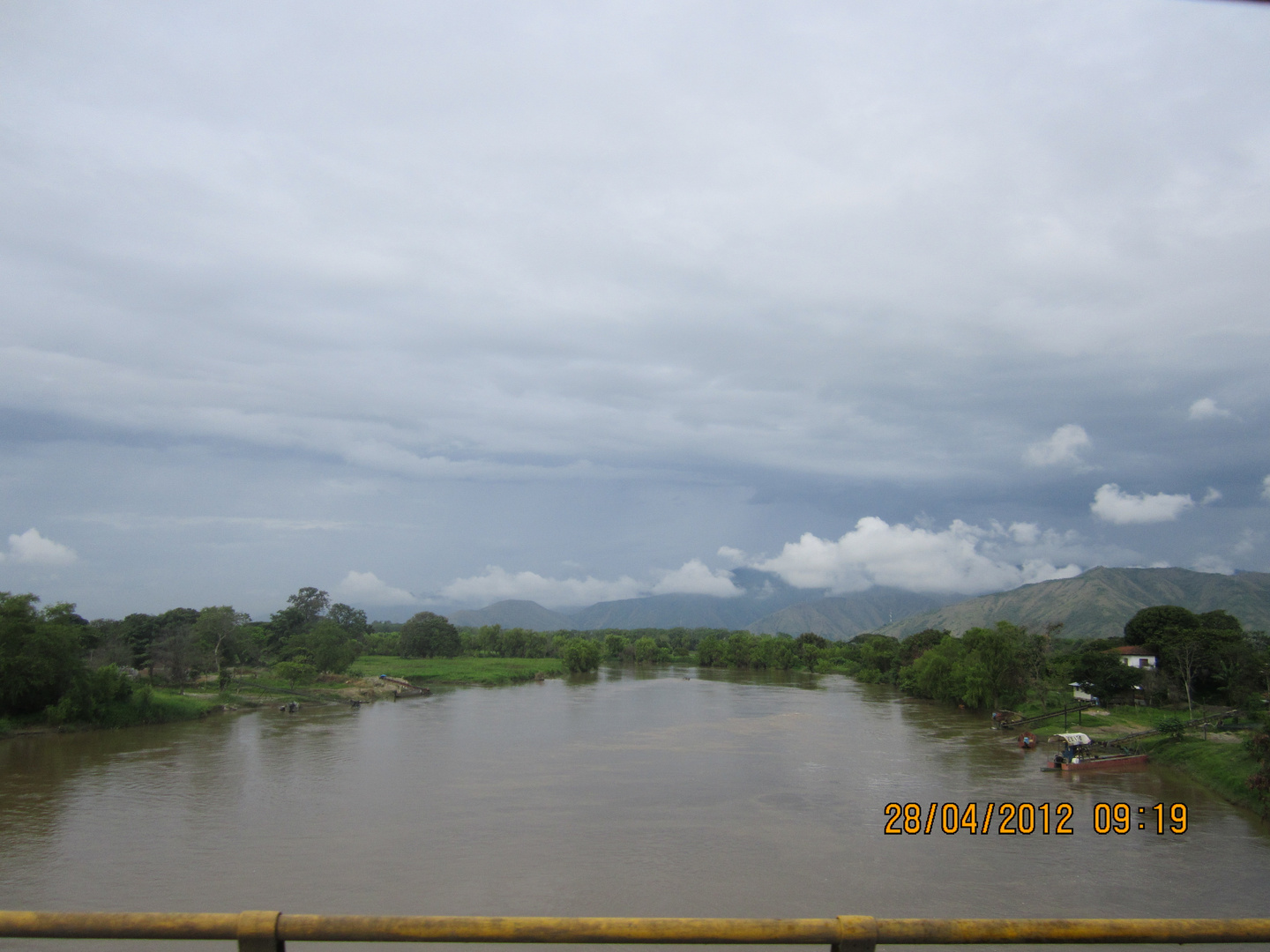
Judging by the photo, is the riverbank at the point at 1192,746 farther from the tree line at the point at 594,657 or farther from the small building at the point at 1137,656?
the small building at the point at 1137,656

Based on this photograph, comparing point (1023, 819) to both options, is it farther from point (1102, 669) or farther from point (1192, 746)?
point (1102, 669)

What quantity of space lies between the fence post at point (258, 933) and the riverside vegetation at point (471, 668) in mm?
30942

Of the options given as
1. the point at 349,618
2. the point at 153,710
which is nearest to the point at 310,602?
the point at 349,618

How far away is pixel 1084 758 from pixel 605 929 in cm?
3605

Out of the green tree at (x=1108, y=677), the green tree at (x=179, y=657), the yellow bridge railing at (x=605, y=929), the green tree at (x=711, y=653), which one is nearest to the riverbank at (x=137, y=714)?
the green tree at (x=179, y=657)

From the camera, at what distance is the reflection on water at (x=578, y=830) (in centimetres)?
1664

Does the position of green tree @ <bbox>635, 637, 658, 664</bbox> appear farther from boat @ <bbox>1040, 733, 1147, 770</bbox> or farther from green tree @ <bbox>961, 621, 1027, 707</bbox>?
boat @ <bbox>1040, 733, 1147, 770</bbox>

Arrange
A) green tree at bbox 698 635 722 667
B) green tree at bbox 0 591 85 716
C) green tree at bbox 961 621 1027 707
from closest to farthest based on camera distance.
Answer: green tree at bbox 0 591 85 716, green tree at bbox 961 621 1027 707, green tree at bbox 698 635 722 667

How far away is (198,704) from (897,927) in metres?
53.9

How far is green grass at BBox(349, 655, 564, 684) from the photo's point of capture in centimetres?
7444

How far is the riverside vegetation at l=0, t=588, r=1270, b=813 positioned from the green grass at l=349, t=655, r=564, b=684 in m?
0.30

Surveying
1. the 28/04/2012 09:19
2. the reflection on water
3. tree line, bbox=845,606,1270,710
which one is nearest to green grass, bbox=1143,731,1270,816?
the reflection on water

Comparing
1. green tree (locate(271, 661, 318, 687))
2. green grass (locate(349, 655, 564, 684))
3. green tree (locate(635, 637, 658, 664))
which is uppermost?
green tree (locate(271, 661, 318, 687))

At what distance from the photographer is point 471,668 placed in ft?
274
